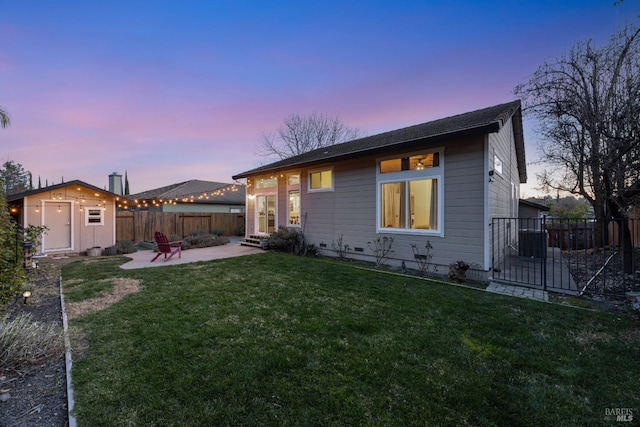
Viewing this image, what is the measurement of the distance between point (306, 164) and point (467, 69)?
662 cm

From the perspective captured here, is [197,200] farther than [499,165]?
Yes

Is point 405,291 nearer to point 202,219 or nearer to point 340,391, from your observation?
point 340,391

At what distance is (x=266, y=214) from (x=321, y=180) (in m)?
3.64

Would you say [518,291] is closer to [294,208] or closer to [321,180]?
[321,180]

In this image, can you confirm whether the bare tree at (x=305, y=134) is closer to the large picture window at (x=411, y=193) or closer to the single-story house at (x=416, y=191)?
the single-story house at (x=416, y=191)

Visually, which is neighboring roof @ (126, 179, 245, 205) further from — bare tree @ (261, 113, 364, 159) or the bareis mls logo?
the bareis mls logo

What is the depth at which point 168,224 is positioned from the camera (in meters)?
16.1

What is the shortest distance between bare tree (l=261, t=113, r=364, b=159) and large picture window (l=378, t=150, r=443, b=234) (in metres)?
18.2

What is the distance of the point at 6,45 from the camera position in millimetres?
7324

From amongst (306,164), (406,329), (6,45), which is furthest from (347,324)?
(6,45)

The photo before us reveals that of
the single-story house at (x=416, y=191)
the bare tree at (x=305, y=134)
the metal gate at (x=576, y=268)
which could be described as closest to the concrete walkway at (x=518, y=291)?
the metal gate at (x=576, y=268)

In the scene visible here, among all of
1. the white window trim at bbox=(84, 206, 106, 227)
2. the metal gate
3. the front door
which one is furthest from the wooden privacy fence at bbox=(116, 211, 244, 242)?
the metal gate

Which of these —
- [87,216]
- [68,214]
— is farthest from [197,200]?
[68,214]

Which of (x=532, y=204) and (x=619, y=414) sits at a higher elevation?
(x=532, y=204)
